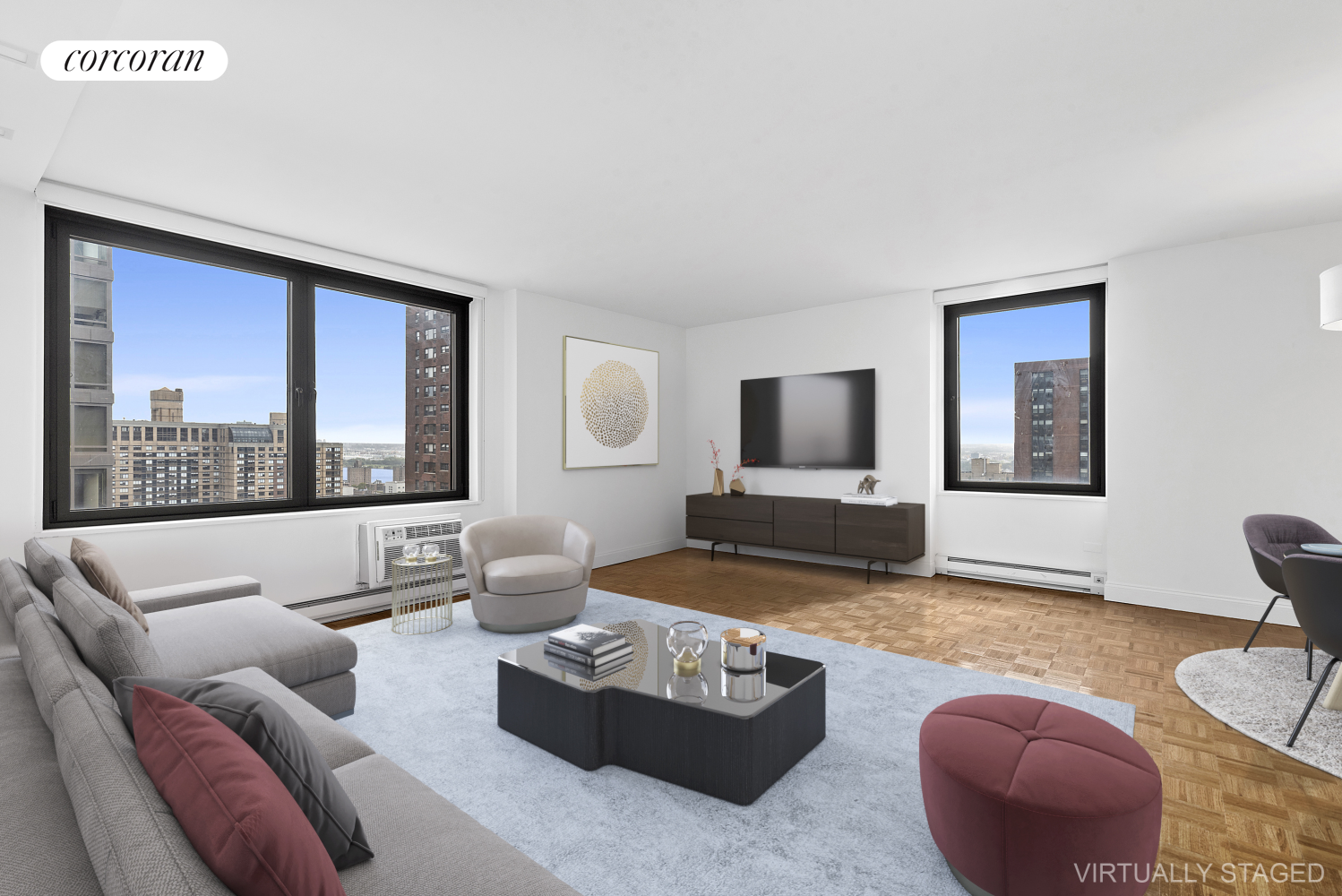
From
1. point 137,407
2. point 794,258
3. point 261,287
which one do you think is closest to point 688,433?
point 794,258

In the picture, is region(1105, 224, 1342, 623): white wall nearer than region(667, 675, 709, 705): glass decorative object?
No

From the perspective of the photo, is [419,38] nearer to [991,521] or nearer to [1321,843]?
[1321,843]

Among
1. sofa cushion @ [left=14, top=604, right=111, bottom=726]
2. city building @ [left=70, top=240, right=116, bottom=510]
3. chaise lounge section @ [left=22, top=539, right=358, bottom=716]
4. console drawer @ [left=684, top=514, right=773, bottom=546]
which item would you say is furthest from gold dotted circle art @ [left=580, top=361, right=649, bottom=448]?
sofa cushion @ [left=14, top=604, right=111, bottom=726]

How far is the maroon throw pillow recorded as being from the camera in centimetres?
79

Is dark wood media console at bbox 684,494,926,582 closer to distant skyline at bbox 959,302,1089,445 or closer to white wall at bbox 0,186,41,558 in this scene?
distant skyline at bbox 959,302,1089,445

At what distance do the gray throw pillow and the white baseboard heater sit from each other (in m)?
5.36

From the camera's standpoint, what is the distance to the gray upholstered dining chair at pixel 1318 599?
7.52 feet

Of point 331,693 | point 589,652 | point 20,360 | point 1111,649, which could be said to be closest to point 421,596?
point 331,693

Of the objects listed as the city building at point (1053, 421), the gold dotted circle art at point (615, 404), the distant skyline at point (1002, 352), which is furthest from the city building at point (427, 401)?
the city building at point (1053, 421)

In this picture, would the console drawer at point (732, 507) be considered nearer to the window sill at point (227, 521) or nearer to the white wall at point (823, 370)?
the white wall at point (823, 370)

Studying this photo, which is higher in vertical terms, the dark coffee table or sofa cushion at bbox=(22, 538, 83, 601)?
sofa cushion at bbox=(22, 538, 83, 601)

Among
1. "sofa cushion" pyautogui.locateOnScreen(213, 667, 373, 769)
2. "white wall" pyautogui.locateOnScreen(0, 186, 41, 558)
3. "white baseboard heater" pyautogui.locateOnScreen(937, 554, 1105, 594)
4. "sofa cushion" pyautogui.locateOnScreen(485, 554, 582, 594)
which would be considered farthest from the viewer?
"white baseboard heater" pyautogui.locateOnScreen(937, 554, 1105, 594)

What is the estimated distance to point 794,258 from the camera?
4.62 m

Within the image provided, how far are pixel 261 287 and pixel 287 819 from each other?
14.4 ft
